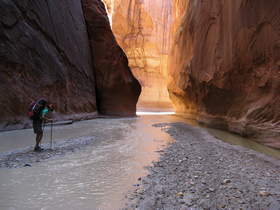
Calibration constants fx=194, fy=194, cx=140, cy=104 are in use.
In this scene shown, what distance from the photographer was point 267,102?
6.73 m

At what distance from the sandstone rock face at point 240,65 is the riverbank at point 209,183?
8.11ft

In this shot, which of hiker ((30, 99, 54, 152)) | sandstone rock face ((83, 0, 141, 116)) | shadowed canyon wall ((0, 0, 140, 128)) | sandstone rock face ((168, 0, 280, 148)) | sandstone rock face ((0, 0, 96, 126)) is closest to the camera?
hiker ((30, 99, 54, 152))

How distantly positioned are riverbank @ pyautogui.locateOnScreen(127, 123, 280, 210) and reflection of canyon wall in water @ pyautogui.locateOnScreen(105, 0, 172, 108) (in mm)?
35346

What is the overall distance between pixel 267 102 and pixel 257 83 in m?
1.06

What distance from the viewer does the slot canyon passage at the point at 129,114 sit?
278 cm

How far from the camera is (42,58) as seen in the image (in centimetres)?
1020

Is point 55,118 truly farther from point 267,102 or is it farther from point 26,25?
point 267,102

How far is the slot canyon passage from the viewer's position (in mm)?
2777

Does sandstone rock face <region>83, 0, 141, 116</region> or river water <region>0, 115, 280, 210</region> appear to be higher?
sandstone rock face <region>83, 0, 141, 116</region>

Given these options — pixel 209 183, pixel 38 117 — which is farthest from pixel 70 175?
pixel 209 183

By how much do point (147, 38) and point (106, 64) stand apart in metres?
24.5

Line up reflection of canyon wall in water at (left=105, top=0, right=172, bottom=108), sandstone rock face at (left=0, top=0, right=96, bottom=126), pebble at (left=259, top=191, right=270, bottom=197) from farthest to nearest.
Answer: reflection of canyon wall in water at (left=105, top=0, right=172, bottom=108)
sandstone rock face at (left=0, top=0, right=96, bottom=126)
pebble at (left=259, top=191, right=270, bottom=197)

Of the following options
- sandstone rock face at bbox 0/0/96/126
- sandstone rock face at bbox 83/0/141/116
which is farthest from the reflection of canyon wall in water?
sandstone rock face at bbox 0/0/96/126

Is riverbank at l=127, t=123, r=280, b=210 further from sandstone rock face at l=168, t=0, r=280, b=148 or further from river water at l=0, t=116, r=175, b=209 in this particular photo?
sandstone rock face at l=168, t=0, r=280, b=148
